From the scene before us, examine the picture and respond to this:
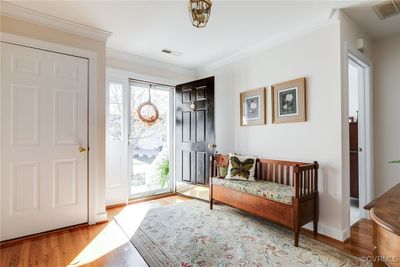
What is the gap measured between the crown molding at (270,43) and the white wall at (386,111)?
1.12 m

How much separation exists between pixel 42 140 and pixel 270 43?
3020 mm

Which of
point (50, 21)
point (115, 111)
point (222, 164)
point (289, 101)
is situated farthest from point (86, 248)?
point (289, 101)

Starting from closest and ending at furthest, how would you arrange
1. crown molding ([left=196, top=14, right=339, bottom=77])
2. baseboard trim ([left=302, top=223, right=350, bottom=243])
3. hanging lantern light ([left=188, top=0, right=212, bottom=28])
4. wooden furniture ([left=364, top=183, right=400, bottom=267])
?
1. wooden furniture ([left=364, top=183, right=400, bottom=267])
2. hanging lantern light ([left=188, top=0, right=212, bottom=28])
3. baseboard trim ([left=302, top=223, right=350, bottom=243])
4. crown molding ([left=196, top=14, right=339, bottom=77])

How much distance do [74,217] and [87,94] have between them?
4.89ft

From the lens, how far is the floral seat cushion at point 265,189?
2.17 meters

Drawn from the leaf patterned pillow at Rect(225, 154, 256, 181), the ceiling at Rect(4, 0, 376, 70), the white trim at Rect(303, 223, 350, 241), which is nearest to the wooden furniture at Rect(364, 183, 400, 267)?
the white trim at Rect(303, 223, 350, 241)

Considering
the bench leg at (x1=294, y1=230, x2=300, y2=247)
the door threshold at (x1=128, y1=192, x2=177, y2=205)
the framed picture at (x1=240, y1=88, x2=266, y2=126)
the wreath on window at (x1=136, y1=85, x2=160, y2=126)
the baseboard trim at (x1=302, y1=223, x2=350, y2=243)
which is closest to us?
the bench leg at (x1=294, y1=230, x2=300, y2=247)

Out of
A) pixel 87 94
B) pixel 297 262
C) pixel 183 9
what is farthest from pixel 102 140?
pixel 297 262

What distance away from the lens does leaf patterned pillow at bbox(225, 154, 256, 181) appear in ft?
9.24

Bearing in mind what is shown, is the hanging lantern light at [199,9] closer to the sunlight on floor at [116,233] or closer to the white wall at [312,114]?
the white wall at [312,114]

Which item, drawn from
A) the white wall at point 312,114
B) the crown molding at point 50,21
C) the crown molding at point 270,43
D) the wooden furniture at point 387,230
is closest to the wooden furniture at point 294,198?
the white wall at point 312,114

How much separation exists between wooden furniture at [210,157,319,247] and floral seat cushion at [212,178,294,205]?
1.7 inches

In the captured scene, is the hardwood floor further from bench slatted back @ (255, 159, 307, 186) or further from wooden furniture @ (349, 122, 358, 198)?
wooden furniture @ (349, 122, 358, 198)

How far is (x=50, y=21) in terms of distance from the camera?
7.77ft
